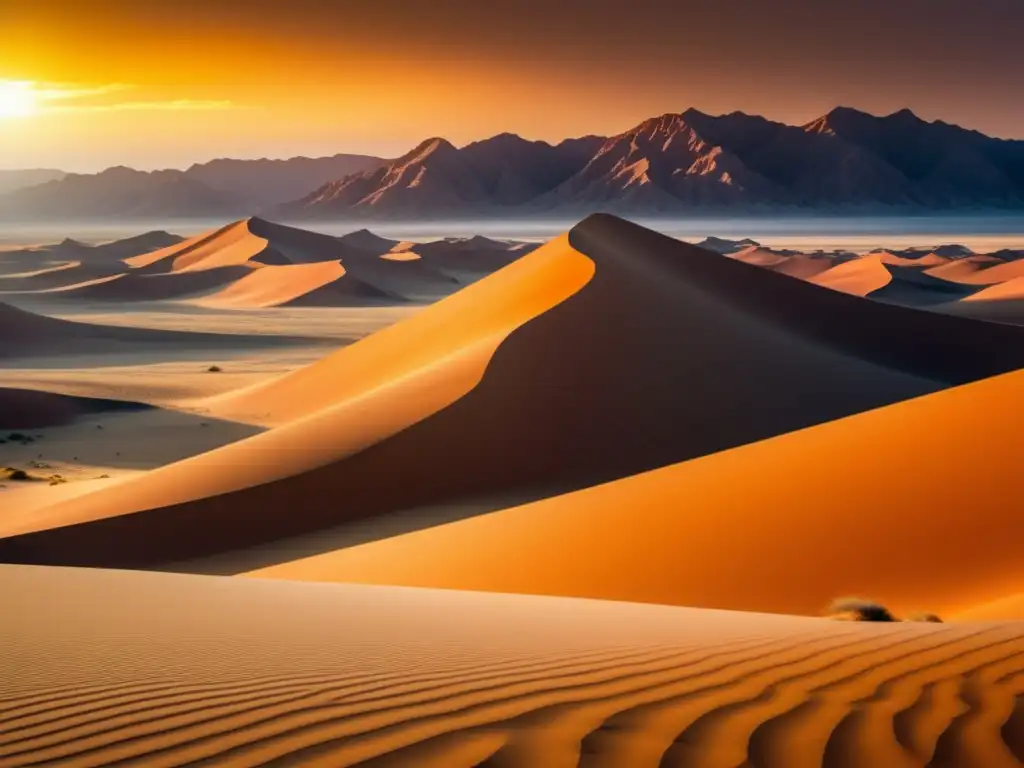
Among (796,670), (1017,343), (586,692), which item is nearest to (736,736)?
(586,692)

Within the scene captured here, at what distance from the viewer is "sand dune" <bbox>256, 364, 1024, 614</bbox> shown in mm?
10141

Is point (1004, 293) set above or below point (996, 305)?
above

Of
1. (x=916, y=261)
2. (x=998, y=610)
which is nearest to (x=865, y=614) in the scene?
(x=998, y=610)

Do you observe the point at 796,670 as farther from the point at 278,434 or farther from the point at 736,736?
the point at 278,434

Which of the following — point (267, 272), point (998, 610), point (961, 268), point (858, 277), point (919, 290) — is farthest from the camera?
point (267, 272)

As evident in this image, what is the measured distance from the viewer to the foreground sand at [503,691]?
3855 millimetres

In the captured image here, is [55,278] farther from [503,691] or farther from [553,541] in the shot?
[503,691]

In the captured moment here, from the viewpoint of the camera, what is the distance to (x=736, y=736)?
13.1 feet

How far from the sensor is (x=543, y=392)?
2291 cm

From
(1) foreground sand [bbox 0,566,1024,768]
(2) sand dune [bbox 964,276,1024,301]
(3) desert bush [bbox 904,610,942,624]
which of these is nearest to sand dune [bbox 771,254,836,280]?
(2) sand dune [bbox 964,276,1024,301]

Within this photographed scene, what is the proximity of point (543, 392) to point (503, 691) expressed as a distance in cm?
1818

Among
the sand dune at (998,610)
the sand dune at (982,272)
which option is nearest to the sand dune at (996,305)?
the sand dune at (982,272)

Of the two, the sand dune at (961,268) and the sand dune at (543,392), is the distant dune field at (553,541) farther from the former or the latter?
the sand dune at (961,268)

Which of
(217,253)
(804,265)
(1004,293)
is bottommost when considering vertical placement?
(1004,293)
